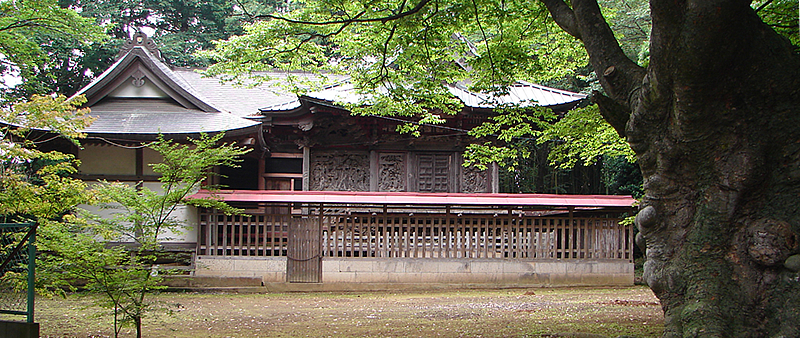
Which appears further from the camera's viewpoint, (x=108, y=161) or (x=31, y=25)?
(x=31, y=25)

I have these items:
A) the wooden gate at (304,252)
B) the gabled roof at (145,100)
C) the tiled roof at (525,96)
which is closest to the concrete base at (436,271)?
the wooden gate at (304,252)

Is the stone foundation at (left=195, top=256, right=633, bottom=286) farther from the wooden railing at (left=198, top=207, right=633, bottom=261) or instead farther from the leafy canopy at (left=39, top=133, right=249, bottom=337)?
the leafy canopy at (left=39, top=133, right=249, bottom=337)

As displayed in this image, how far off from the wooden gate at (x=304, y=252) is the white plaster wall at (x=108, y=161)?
4.33 m

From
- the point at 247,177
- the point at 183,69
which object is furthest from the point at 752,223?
the point at 183,69

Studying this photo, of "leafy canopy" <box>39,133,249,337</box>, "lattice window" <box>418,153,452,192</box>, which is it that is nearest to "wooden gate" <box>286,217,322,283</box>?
"lattice window" <box>418,153,452,192</box>

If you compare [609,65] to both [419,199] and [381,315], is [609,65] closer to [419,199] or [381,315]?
[381,315]

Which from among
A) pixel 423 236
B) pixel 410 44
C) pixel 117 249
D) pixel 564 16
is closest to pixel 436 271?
pixel 423 236

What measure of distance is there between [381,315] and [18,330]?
477cm

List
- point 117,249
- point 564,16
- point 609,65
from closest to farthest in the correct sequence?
point 609,65 < point 564,16 < point 117,249

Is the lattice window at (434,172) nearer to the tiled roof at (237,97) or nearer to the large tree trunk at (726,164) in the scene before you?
the tiled roof at (237,97)

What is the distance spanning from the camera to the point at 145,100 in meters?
13.8

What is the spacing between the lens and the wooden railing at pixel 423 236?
12.3 meters

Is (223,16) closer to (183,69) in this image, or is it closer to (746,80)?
(183,69)

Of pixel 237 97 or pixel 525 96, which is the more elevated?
pixel 237 97
